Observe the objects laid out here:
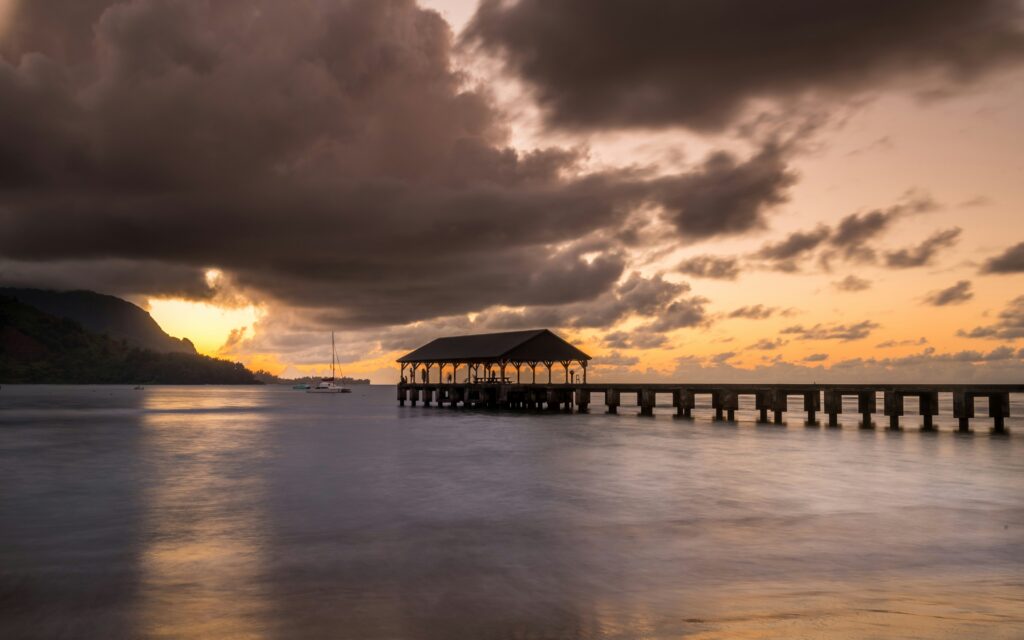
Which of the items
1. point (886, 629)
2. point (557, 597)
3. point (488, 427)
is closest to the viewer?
point (886, 629)

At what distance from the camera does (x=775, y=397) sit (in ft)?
171

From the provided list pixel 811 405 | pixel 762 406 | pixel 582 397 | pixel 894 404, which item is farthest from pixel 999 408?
pixel 582 397

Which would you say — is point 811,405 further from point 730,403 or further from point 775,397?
point 730,403

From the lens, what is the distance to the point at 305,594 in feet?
31.8

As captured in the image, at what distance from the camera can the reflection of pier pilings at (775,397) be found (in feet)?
146

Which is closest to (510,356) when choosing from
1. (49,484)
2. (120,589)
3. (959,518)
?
(49,484)

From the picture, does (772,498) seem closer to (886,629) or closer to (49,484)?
(886,629)

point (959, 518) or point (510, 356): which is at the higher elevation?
point (510, 356)

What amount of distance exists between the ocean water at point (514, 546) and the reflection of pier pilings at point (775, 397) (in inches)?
675

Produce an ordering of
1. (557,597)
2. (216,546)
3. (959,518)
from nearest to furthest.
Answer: (557,597)
(216,546)
(959,518)

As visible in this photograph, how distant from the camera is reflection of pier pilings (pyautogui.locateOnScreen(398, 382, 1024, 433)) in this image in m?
44.5

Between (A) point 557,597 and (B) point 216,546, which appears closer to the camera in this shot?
(A) point 557,597

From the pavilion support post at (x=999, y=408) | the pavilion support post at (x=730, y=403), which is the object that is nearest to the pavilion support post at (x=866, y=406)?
the pavilion support post at (x=999, y=408)

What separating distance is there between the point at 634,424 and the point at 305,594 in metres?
44.4
